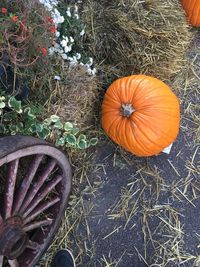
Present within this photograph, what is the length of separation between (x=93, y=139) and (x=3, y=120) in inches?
24.7

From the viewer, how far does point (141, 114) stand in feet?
8.31

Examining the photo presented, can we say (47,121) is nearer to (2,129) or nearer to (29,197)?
(2,129)

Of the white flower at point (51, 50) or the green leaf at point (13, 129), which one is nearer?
the green leaf at point (13, 129)

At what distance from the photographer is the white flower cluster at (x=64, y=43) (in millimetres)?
Answer: 2393

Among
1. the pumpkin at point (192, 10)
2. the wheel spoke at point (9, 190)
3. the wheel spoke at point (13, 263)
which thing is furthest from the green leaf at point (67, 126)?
the pumpkin at point (192, 10)

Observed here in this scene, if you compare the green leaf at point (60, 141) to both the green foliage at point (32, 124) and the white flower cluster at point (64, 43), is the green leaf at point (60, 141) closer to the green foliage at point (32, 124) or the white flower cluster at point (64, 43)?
the green foliage at point (32, 124)

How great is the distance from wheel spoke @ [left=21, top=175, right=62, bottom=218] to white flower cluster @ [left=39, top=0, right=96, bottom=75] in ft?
2.24

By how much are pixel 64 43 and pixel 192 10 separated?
1040 millimetres

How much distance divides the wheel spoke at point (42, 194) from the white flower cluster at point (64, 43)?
0.68 m

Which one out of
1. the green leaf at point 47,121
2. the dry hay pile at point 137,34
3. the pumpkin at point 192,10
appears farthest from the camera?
the pumpkin at point 192,10

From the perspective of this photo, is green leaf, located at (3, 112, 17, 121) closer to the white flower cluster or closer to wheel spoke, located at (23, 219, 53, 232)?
the white flower cluster

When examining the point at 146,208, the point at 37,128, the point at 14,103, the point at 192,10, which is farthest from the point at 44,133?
the point at 192,10

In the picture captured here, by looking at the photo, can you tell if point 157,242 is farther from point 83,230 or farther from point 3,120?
point 3,120

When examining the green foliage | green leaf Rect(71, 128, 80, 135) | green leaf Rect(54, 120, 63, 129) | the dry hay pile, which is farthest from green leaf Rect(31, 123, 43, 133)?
the dry hay pile
